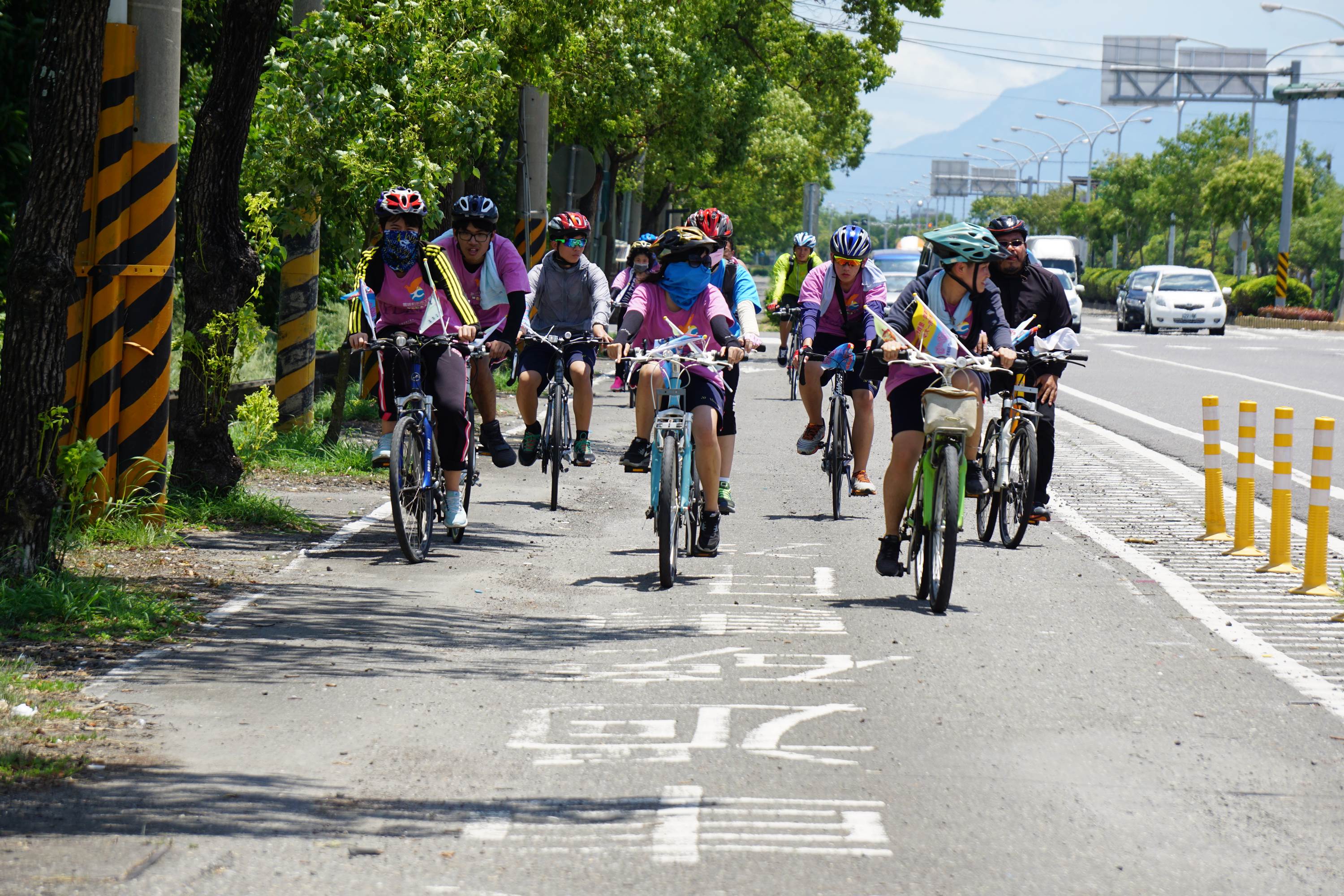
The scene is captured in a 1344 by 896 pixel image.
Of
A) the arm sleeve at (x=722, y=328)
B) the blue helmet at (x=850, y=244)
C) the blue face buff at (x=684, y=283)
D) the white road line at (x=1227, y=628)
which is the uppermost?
the blue helmet at (x=850, y=244)

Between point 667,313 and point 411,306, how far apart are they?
1.42 metres

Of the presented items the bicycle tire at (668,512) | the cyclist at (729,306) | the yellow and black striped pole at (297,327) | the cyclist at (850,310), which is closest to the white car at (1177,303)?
the yellow and black striped pole at (297,327)

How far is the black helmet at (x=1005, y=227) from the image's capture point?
10.7m

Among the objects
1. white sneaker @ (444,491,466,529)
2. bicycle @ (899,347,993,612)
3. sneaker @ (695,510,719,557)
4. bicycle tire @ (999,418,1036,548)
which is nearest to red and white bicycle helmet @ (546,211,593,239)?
white sneaker @ (444,491,466,529)

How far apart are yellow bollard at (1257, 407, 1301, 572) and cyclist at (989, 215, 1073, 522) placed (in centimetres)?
142

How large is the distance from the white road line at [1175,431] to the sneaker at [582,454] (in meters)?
4.46

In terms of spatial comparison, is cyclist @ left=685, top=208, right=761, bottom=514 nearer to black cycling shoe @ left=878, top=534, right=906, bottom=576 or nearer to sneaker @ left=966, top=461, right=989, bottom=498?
black cycling shoe @ left=878, top=534, right=906, bottom=576

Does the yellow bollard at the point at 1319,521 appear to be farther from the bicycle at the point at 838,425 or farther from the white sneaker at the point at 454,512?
the white sneaker at the point at 454,512

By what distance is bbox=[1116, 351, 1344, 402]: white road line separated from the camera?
76.6ft

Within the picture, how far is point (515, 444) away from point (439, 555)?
5.57m

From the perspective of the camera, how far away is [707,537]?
30.9ft

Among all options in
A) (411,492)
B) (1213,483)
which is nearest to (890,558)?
(411,492)

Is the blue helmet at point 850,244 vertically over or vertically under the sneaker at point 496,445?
over

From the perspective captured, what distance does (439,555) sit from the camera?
987 centimetres
